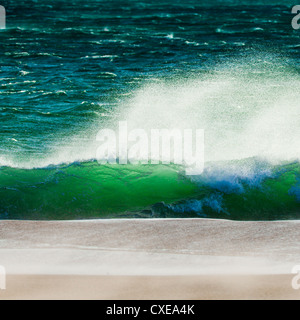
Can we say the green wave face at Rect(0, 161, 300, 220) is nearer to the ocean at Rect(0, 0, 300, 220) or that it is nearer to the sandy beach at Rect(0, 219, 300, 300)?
the ocean at Rect(0, 0, 300, 220)

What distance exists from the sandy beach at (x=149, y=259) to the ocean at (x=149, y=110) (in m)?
1.48

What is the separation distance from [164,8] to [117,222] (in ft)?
113

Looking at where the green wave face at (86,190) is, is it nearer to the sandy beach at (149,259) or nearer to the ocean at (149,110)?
the ocean at (149,110)

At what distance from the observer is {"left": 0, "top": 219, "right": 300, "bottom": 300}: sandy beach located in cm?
614

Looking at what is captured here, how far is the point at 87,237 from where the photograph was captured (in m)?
8.62

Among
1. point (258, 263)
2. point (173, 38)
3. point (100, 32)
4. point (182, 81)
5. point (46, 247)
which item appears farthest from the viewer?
point (100, 32)

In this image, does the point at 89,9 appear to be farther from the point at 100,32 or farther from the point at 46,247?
the point at 46,247

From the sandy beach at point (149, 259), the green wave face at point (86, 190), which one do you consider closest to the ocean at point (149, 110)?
the green wave face at point (86, 190)

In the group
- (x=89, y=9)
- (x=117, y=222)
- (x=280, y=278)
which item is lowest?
(x=280, y=278)

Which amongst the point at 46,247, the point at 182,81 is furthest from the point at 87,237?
the point at 182,81

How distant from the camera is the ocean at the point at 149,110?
11422 mm

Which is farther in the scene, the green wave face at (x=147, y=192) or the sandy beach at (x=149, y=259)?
the green wave face at (x=147, y=192)

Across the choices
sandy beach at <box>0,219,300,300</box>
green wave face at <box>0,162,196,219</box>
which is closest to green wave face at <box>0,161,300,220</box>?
green wave face at <box>0,162,196,219</box>

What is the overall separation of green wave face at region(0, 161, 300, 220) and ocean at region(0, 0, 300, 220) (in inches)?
1.0
